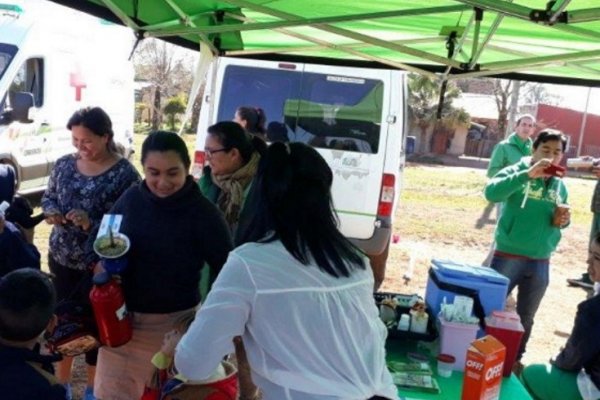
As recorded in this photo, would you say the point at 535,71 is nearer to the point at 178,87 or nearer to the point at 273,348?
the point at 273,348

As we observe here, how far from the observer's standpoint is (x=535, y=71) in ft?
14.4

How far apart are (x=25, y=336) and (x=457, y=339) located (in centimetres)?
161

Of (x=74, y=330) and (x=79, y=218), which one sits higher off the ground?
(x=79, y=218)

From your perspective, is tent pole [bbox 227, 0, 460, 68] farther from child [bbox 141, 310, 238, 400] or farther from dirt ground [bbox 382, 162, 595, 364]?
dirt ground [bbox 382, 162, 595, 364]

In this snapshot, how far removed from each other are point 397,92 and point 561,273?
12.0 feet

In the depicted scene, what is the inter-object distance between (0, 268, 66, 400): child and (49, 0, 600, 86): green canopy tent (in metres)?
1.54

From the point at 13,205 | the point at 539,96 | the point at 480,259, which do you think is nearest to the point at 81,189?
the point at 13,205

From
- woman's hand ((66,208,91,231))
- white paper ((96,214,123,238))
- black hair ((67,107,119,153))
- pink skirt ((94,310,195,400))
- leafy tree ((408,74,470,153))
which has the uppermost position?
leafy tree ((408,74,470,153))

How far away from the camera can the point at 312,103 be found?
6016mm

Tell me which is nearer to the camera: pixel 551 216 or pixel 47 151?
pixel 551 216

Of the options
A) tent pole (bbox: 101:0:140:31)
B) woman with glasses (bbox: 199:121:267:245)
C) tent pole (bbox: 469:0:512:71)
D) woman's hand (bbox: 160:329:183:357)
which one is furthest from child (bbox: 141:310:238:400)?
tent pole (bbox: 469:0:512:71)

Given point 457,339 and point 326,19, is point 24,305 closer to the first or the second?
point 457,339

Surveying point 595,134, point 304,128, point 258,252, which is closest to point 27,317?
point 258,252

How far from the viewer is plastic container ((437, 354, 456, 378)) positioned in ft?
8.16
